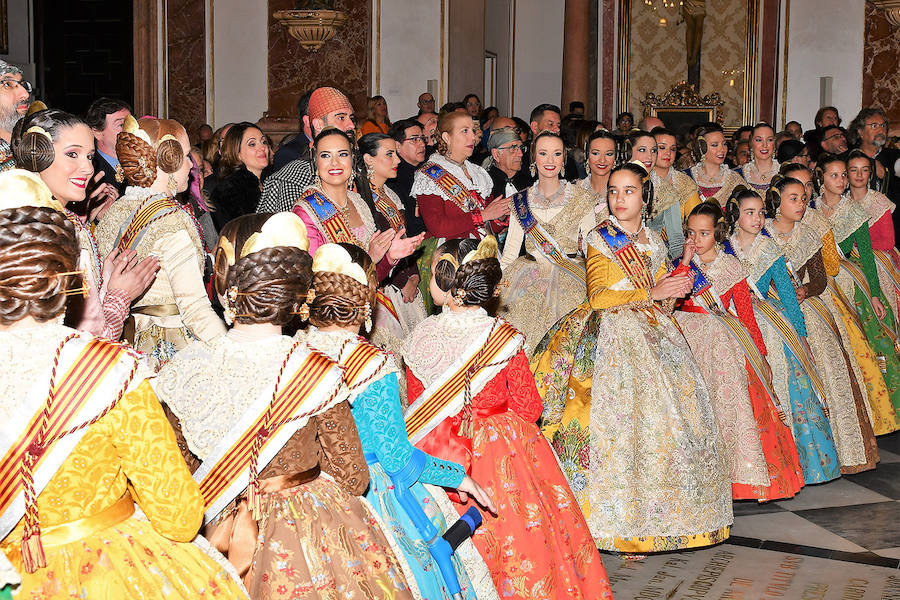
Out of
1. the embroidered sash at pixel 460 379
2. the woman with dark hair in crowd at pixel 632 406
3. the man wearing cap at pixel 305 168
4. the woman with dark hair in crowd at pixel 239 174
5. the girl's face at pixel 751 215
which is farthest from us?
the girl's face at pixel 751 215

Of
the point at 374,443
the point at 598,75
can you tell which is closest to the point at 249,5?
the point at 598,75

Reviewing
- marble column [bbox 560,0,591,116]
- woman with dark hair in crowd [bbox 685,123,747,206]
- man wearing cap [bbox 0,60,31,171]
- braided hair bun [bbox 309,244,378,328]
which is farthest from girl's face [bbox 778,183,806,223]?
marble column [bbox 560,0,591,116]

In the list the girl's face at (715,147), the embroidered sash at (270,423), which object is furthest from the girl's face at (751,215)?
the embroidered sash at (270,423)

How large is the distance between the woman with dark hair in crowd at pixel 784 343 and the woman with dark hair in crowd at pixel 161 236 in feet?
9.13

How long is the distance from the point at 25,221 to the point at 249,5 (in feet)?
34.7

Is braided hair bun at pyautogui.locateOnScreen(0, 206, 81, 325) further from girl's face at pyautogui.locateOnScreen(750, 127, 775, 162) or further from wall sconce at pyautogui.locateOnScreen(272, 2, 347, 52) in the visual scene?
wall sconce at pyautogui.locateOnScreen(272, 2, 347, 52)

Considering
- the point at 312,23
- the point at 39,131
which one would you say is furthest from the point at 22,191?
the point at 312,23

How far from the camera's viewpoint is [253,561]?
229 centimetres

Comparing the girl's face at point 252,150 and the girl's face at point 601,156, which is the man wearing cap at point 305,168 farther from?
the girl's face at point 601,156

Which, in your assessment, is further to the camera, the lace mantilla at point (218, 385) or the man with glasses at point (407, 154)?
the man with glasses at point (407, 154)

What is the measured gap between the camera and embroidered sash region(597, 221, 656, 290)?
4.36 metres

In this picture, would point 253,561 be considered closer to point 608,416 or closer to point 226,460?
point 226,460

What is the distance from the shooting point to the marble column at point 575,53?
14180mm

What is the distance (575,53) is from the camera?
1419cm
